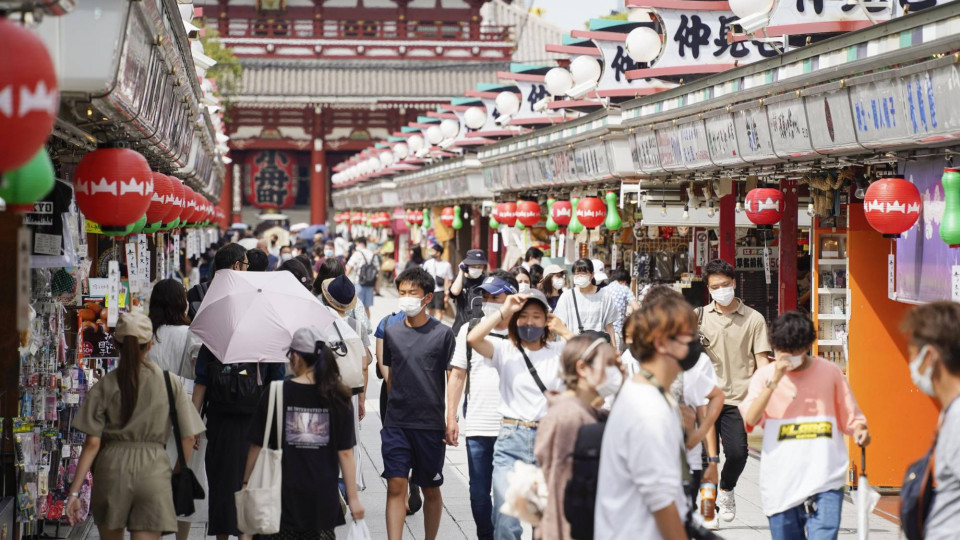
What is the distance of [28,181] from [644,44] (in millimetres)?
8950

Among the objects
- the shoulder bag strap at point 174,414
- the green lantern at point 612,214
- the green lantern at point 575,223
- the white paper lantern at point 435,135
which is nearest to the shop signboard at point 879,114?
the shoulder bag strap at point 174,414

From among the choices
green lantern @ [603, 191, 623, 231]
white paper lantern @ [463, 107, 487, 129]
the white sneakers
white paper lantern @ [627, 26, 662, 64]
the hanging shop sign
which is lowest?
the white sneakers

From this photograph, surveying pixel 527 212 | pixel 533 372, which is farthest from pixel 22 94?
pixel 527 212

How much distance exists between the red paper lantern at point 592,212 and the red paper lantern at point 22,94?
459 inches

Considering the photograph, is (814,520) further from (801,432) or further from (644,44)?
(644,44)

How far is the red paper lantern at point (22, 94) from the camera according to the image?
3.42 meters

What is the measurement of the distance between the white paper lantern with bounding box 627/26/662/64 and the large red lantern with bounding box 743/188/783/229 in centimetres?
194

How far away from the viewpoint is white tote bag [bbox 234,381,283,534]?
5980mm

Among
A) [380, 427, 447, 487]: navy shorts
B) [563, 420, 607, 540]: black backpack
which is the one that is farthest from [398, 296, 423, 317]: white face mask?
[563, 420, 607, 540]: black backpack

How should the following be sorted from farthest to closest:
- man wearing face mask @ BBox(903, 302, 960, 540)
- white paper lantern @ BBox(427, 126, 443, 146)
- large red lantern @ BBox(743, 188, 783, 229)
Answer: white paper lantern @ BBox(427, 126, 443, 146) < large red lantern @ BBox(743, 188, 783, 229) < man wearing face mask @ BBox(903, 302, 960, 540)

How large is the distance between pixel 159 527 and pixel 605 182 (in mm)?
10099

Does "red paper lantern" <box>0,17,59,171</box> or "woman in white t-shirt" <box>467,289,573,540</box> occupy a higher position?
"red paper lantern" <box>0,17,59,171</box>

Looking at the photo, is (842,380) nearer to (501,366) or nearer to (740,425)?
(501,366)

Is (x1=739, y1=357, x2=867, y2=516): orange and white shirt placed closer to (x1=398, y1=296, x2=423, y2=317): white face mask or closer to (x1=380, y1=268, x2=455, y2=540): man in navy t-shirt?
(x1=380, y1=268, x2=455, y2=540): man in navy t-shirt
